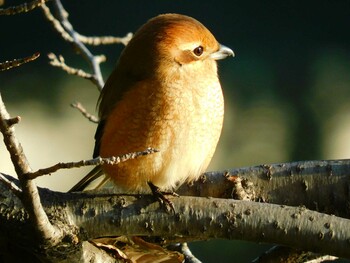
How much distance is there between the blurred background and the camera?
21.4ft

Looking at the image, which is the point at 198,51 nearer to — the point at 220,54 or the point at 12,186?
the point at 220,54

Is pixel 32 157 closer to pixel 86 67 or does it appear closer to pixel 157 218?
pixel 86 67

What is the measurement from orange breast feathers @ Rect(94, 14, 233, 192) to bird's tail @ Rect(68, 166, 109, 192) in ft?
0.43

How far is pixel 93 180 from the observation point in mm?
3543

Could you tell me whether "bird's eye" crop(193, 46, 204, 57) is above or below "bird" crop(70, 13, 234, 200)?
above

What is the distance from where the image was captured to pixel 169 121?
3178mm

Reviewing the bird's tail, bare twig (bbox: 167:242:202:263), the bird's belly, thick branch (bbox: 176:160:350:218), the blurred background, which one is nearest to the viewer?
thick branch (bbox: 176:160:350:218)

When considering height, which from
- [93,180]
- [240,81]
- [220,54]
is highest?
[240,81]

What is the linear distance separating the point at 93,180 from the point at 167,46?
0.68 metres

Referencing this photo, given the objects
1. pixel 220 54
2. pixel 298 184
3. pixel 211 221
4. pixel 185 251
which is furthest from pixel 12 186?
pixel 220 54

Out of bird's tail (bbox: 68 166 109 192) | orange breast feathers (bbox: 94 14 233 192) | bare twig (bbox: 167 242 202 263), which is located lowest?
bare twig (bbox: 167 242 202 263)

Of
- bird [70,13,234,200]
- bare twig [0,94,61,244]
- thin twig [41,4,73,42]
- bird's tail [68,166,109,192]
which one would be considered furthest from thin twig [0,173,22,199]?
thin twig [41,4,73,42]

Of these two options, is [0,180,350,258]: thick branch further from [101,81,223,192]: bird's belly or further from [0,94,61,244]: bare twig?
[101,81,223,192]: bird's belly

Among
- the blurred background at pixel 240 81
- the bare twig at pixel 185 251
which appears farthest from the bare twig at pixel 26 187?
the blurred background at pixel 240 81
